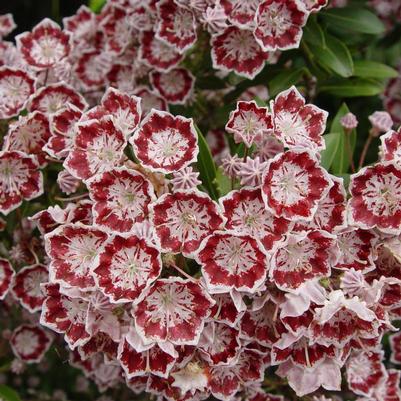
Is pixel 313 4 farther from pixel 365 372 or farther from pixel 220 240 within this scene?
pixel 365 372

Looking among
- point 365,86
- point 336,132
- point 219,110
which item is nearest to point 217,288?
point 336,132

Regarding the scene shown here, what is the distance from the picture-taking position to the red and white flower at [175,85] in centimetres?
321

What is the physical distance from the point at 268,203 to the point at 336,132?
0.87m

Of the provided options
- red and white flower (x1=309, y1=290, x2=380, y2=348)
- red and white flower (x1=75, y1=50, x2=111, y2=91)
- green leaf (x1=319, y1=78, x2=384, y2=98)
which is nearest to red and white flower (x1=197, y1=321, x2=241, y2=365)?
red and white flower (x1=309, y1=290, x2=380, y2=348)

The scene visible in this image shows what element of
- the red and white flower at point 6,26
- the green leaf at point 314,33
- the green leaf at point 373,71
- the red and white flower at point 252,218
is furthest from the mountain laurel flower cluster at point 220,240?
the red and white flower at point 6,26

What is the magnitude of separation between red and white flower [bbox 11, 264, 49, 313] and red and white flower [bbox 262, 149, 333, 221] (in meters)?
1.07

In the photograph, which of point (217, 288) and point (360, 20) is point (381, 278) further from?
point (360, 20)

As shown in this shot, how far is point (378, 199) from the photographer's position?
7.63ft

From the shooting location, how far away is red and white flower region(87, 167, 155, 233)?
229 centimetres

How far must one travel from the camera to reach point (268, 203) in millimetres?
2213

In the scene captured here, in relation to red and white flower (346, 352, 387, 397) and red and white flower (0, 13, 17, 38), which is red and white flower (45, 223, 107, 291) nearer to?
red and white flower (346, 352, 387, 397)

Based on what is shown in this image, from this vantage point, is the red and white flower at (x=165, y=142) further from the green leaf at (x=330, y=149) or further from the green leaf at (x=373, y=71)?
the green leaf at (x=373, y=71)

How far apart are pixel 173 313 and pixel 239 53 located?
1.16 meters

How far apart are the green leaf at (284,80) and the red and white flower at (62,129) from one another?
34.9 inches
